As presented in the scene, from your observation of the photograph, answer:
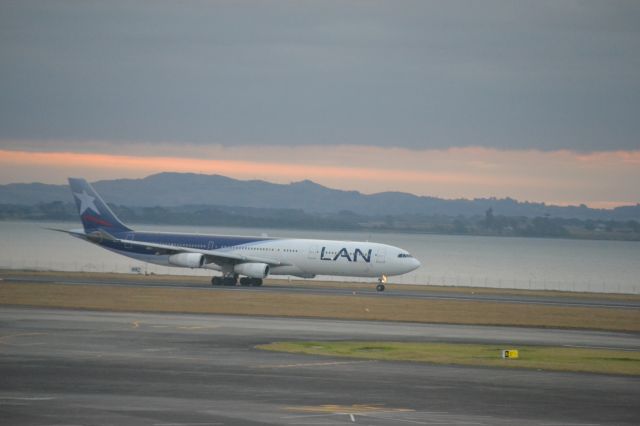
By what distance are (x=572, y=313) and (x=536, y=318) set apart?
5.65 meters

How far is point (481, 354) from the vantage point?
44.5 m

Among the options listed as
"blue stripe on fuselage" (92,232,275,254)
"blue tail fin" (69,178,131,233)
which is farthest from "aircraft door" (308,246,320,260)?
"blue tail fin" (69,178,131,233)

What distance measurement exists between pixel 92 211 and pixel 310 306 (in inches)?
1480

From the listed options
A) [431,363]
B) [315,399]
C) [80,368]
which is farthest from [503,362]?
[80,368]

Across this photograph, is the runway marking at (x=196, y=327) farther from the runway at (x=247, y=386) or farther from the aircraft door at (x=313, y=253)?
the aircraft door at (x=313, y=253)

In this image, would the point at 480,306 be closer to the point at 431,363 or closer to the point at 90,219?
the point at 431,363

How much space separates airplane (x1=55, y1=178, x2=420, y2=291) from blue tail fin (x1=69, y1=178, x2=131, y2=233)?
2934 mm

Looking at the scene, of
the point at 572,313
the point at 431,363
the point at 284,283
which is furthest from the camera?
the point at 284,283

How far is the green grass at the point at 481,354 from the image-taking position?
4119 cm

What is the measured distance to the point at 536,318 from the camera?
66250 millimetres

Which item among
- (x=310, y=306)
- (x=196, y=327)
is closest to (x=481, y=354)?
(x=196, y=327)

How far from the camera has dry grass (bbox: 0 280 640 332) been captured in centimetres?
6328

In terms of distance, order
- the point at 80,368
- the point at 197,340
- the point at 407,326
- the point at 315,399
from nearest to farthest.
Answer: the point at 315,399
the point at 80,368
the point at 197,340
the point at 407,326

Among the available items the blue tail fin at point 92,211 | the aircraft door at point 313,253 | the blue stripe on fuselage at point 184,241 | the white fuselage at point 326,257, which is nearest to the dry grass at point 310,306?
the white fuselage at point 326,257
